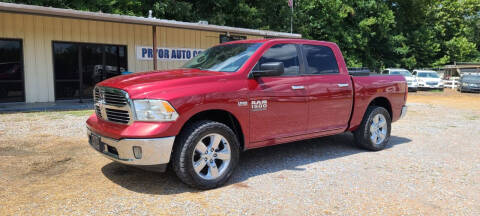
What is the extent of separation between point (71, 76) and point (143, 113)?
431 inches

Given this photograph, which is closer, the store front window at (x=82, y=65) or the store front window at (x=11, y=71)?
the store front window at (x=11, y=71)

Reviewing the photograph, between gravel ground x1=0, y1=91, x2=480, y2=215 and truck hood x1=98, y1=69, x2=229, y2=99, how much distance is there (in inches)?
45.6

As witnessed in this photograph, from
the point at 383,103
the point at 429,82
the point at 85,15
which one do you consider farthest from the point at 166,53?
the point at 429,82

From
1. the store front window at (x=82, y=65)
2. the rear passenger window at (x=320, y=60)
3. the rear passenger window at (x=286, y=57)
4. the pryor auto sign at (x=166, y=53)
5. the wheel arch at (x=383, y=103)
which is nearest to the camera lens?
the rear passenger window at (x=286, y=57)

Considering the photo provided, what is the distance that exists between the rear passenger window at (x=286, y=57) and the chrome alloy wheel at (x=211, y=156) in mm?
1299

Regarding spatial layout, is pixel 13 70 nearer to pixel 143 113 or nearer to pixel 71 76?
pixel 71 76

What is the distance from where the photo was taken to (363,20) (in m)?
30.3

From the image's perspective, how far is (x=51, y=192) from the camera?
404cm

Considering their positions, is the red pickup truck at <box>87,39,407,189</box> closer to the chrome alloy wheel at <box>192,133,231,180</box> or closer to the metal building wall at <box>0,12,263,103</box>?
the chrome alloy wheel at <box>192,133,231,180</box>

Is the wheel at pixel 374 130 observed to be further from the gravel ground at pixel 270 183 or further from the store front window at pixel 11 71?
the store front window at pixel 11 71

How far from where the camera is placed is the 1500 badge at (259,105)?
4.53 metres

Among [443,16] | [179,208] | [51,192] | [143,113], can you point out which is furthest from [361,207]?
[443,16]

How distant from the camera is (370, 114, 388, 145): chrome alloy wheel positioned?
6.26 meters

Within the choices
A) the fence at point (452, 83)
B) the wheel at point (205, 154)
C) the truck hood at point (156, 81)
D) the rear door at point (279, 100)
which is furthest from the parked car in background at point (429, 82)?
the wheel at point (205, 154)
